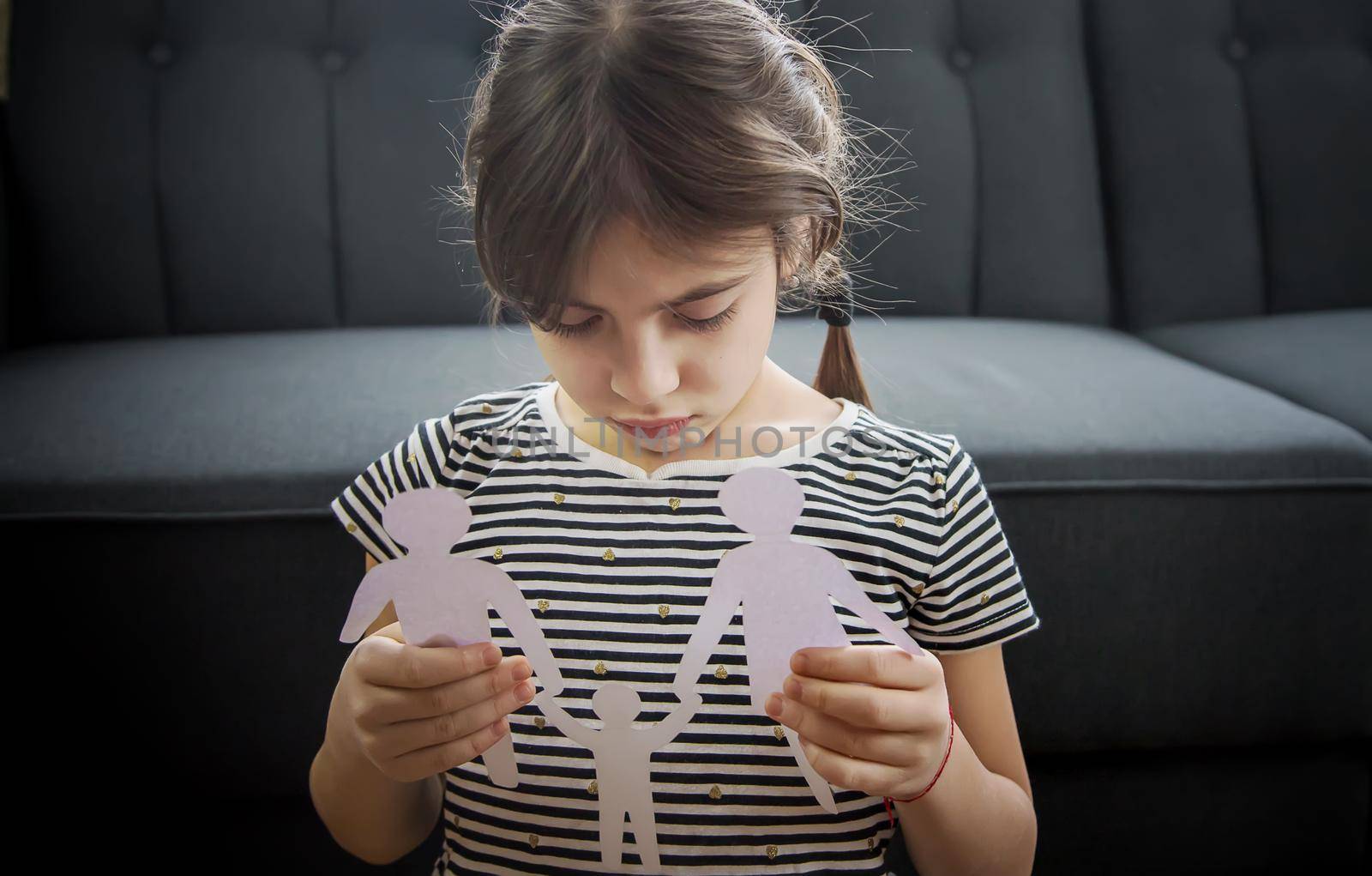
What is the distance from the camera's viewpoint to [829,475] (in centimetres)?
70

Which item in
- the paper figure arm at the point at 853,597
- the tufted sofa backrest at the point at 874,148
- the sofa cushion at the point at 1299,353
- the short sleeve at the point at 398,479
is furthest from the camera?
the tufted sofa backrest at the point at 874,148

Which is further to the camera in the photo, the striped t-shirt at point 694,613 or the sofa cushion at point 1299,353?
the sofa cushion at point 1299,353

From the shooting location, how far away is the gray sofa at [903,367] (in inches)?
33.6

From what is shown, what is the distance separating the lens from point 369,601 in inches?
20.3

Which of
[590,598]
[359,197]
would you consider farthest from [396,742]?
[359,197]

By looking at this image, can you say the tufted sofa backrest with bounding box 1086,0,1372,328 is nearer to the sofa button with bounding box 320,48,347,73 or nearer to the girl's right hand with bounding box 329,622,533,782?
the sofa button with bounding box 320,48,347,73

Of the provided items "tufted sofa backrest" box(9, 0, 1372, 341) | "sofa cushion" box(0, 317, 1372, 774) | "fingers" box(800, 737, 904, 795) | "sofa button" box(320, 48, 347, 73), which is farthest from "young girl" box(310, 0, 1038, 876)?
"sofa button" box(320, 48, 347, 73)

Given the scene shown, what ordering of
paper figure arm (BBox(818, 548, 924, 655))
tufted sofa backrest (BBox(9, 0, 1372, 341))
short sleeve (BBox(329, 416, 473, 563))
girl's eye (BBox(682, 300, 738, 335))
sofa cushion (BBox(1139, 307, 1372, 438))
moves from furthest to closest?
1. tufted sofa backrest (BBox(9, 0, 1372, 341))
2. sofa cushion (BBox(1139, 307, 1372, 438))
3. short sleeve (BBox(329, 416, 473, 563))
4. girl's eye (BBox(682, 300, 738, 335))
5. paper figure arm (BBox(818, 548, 924, 655))

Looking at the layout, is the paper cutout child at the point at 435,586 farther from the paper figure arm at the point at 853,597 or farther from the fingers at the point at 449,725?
the paper figure arm at the point at 853,597

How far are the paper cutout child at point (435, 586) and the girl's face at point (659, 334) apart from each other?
12 centimetres

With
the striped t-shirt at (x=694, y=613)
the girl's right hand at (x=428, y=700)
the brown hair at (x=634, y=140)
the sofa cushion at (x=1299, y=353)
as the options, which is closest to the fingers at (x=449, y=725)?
the girl's right hand at (x=428, y=700)

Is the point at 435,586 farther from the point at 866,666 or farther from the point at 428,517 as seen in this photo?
the point at 866,666

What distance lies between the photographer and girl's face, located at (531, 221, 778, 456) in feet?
1.88

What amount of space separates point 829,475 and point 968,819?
218 mm
